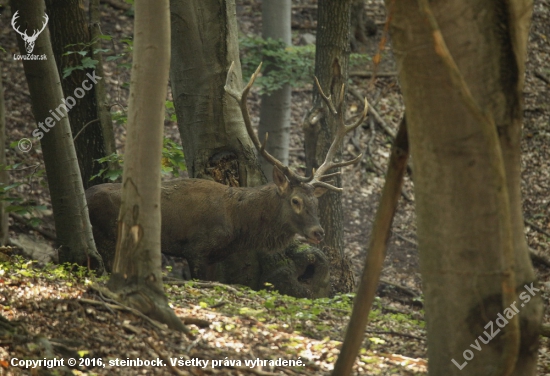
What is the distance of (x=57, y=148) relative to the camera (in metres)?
6.97

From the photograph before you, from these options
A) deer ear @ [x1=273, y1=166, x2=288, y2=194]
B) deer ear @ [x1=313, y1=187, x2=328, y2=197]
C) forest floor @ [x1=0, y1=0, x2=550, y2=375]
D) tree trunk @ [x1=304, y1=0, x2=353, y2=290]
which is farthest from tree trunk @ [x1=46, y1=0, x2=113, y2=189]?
tree trunk @ [x1=304, y1=0, x2=353, y2=290]

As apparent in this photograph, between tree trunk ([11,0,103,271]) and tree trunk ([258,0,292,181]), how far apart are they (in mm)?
6457

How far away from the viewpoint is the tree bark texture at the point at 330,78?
1016 centimetres

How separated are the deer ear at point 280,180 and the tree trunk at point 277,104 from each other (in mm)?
4097


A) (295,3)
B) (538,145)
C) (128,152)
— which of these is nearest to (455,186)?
(128,152)

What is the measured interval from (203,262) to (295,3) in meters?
13.7

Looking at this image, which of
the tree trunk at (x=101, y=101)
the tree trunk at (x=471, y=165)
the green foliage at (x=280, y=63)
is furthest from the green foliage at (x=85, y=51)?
the tree trunk at (x=471, y=165)

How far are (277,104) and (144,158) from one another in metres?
9.10

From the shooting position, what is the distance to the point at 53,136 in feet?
22.7

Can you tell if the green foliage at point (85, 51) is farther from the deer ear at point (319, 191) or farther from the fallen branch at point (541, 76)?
the fallen branch at point (541, 76)

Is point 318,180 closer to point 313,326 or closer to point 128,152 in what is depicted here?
point 313,326

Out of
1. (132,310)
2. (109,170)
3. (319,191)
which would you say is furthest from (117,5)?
(132,310)

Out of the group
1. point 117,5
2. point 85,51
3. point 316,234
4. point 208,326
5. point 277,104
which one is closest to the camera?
point 208,326

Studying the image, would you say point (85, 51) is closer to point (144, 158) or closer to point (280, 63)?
point (144, 158)
